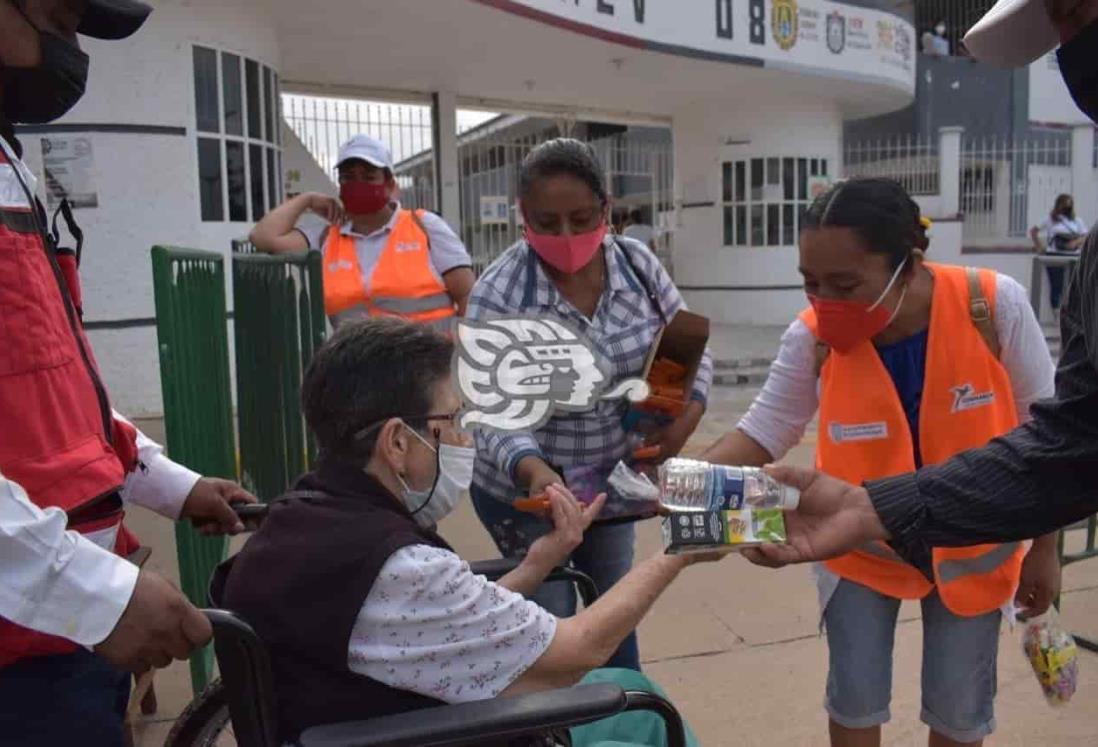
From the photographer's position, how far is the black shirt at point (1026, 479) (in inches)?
64.9

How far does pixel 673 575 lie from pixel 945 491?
0.51m

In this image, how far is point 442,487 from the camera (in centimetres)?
178

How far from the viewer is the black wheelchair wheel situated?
1.96m

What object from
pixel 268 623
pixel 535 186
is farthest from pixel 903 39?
pixel 268 623

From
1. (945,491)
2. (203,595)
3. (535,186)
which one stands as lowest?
(203,595)

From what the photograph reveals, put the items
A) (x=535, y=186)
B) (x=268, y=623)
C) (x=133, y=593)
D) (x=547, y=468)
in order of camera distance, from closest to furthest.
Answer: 1. (x=133, y=593)
2. (x=268, y=623)
3. (x=547, y=468)
4. (x=535, y=186)

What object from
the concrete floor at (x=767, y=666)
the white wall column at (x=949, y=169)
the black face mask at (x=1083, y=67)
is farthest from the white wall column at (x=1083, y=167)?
the black face mask at (x=1083, y=67)

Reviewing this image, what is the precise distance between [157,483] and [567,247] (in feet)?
3.60

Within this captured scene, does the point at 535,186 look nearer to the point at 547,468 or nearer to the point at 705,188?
the point at 547,468

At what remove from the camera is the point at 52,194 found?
6.50 meters

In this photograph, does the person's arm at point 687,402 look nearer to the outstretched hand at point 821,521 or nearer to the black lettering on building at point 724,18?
the outstretched hand at point 821,521

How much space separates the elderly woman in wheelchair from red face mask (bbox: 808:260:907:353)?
62cm

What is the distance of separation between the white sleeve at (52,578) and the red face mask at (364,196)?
2788 mm

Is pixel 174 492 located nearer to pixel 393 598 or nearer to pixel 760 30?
pixel 393 598
